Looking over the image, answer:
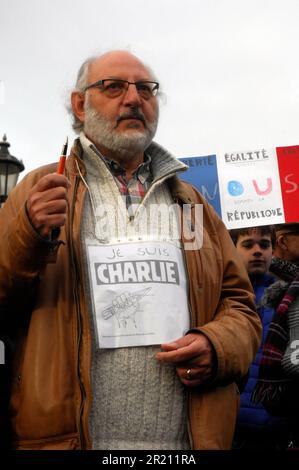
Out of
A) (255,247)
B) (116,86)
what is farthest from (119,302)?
(255,247)

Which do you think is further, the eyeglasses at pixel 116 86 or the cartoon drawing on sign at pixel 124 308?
the eyeglasses at pixel 116 86

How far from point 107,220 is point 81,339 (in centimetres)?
49

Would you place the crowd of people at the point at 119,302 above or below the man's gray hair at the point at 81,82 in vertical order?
below

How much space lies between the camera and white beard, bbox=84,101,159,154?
2479 millimetres

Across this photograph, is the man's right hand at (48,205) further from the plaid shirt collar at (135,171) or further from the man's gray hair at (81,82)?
the man's gray hair at (81,82)

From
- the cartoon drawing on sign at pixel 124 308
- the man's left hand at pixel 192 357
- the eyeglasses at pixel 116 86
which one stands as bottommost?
the man's left hand at pixel 192 357

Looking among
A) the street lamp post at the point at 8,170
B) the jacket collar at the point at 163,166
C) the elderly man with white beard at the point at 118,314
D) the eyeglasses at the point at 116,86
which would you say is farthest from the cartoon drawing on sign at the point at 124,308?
the street lamp post at the point at 8,170

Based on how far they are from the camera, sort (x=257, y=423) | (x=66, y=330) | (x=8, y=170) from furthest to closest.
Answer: (x=8, y=170)
(x=257, y=423)
(x=66, y=330)

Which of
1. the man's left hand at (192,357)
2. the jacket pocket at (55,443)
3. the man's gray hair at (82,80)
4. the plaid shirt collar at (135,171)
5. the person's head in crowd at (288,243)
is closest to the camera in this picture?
the jacket pocket at (55,443)

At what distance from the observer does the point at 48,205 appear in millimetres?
1878

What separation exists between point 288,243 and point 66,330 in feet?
7.74

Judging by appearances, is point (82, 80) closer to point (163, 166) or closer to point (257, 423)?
point (163, 166)

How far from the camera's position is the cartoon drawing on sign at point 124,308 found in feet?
6.81

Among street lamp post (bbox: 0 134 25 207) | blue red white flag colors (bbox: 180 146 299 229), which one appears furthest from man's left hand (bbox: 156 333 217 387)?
street lamp post (bbox: 0 134 25 207)
